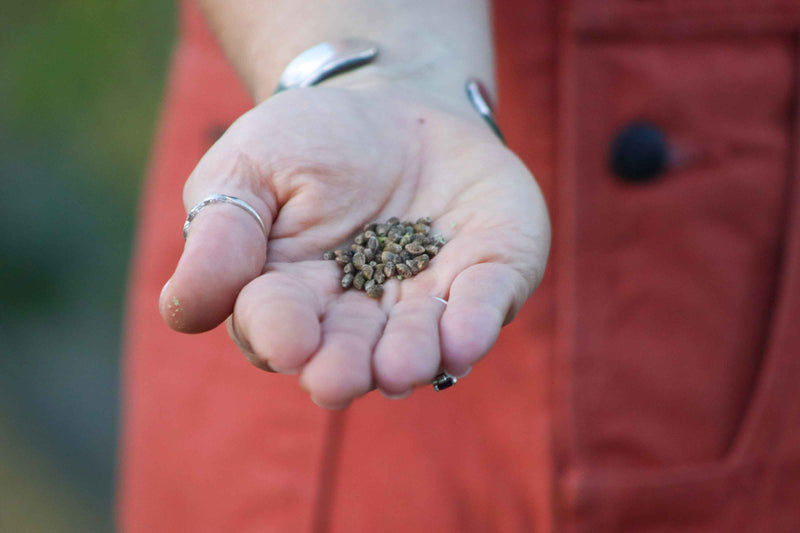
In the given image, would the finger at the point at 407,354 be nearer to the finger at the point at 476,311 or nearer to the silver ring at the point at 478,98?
the finger at the point at 476,311

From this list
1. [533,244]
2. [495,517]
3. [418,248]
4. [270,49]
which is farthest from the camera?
[495,517]

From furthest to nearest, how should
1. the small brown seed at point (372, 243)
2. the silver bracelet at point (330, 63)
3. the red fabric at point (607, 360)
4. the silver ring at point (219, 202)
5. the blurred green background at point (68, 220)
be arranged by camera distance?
the blurred green background at point (68, 220), the red fabric at point (607, 360), the silver bracelet at point (330, 63), the small brown seed at point (372, 243), the silver ring at point (219, 202)

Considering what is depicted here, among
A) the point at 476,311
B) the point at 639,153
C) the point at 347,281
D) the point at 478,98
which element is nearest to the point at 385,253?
the point at 347,281

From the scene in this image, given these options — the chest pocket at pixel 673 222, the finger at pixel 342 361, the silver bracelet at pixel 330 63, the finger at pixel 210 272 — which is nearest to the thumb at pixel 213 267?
the finger at pixel 210 272

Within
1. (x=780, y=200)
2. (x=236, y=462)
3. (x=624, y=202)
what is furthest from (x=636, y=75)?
(x=236, y=462)

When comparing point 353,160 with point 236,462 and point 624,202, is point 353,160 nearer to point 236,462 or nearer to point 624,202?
point 624,202

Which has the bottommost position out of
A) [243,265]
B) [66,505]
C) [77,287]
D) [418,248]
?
[66,505]
